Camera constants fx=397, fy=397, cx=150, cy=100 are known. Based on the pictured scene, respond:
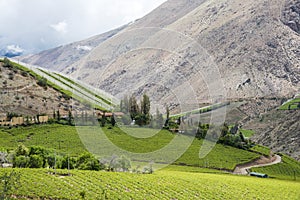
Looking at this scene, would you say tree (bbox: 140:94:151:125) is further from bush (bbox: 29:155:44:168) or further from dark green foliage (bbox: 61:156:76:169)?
bush (bbox: 29:155:44:168)

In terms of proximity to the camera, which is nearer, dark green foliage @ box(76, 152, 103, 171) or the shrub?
dark green foliage @ box(76, 152, 103, 171)

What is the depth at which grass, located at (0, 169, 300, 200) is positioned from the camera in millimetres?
37562

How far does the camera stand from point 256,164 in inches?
3952

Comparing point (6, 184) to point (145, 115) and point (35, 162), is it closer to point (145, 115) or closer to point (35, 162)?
point (145, 115)

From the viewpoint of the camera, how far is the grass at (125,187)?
37.6 metres

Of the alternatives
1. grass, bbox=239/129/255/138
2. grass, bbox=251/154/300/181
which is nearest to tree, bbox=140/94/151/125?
grass, bbox=251/154/300/181

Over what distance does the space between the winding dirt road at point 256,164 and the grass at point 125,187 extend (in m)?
29.6

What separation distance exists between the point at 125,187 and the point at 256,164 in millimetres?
63870

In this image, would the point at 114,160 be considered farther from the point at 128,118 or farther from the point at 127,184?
the point at 128,118

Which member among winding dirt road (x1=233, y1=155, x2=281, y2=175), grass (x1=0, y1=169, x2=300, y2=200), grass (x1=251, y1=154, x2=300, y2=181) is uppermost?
grass (x1=0, y1=169, x2=300, y2=200)

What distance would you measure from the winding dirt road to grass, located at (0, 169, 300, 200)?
29.6 meters

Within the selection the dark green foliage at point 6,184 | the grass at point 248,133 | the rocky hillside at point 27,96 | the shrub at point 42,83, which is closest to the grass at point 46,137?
the rocky hillside at point 27,96

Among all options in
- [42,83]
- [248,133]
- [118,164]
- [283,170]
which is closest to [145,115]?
[118,164]

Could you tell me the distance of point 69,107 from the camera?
114 meters
